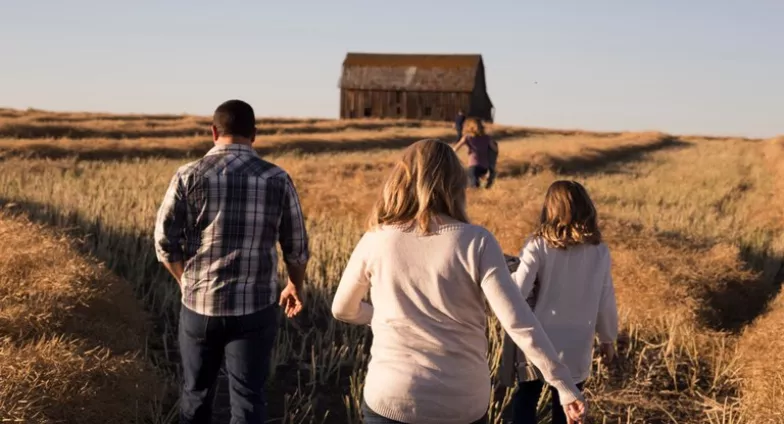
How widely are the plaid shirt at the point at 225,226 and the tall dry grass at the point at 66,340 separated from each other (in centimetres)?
93

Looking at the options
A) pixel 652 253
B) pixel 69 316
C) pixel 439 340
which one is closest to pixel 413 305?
pixel 439 340

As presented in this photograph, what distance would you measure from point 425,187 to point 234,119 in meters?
1.36

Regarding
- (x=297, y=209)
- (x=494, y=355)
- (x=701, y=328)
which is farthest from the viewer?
(x=701, y=328)

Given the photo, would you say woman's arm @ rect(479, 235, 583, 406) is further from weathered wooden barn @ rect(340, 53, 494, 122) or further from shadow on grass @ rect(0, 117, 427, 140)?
weathered wooden barn @ rect(340, 53, 494, 122)

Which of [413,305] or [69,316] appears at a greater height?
[413,305]

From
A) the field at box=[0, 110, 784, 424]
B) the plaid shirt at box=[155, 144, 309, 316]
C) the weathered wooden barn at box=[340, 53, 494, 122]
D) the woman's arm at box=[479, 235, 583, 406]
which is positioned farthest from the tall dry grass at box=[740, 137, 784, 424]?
the weathered wooden barn at box=[340, 53, 494, 122]

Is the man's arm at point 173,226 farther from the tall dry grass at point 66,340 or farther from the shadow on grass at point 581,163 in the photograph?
the shadow on grass at point 581,163

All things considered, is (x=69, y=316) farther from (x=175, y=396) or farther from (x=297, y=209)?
(x=297, y=209)

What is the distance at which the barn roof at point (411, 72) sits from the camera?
54.1m

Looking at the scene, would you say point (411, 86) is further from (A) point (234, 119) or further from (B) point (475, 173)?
(A) point (234, 119)

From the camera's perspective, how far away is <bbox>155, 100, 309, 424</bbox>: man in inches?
134

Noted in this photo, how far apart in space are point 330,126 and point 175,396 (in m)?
36.6

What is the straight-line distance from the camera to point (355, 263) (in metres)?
2.51

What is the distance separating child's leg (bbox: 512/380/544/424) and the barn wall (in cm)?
5040
